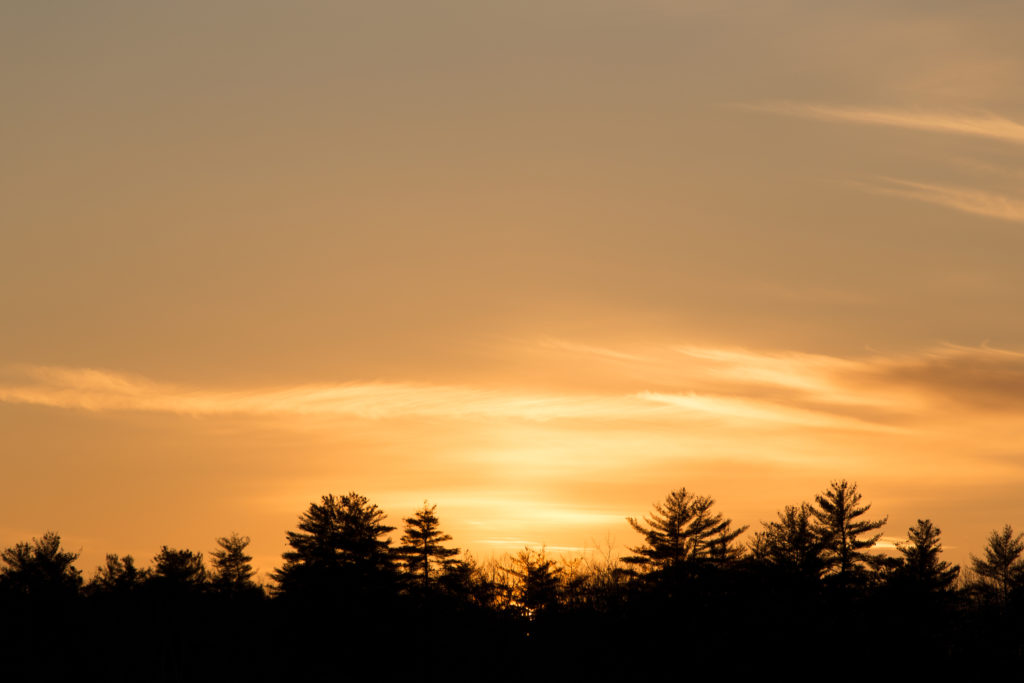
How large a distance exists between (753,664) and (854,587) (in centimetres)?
1953

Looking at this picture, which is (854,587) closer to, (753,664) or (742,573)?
(742,573)

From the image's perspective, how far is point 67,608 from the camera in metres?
84.4

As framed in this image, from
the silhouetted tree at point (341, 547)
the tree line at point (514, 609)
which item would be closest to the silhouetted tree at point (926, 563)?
the tree line at point (514, 609)

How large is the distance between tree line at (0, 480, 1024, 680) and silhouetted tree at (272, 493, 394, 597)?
0.16m

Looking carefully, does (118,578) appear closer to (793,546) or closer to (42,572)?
(42,572)

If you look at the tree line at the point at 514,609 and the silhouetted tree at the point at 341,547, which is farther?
the silhouetted tree at the point at 341,547

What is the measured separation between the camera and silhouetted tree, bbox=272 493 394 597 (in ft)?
326

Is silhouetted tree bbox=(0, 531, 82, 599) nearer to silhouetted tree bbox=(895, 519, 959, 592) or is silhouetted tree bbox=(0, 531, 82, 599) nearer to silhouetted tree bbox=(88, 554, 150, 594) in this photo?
silhouetted tree bbox=(88, 554, 150, 594)

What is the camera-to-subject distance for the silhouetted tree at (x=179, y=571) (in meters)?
94.8

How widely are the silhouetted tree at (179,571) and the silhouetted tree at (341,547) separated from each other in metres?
7.18

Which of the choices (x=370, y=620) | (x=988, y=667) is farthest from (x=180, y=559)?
(x=988, y=667)

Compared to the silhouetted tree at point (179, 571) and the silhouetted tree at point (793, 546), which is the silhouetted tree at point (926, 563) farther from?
the silhouetted tree at point (179, 571)

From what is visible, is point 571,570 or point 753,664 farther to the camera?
point 571,570

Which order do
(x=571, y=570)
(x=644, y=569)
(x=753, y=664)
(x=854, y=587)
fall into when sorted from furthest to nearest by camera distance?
(x=571, y=570) < (x=644, y=569) < (x=854, y=587) < (x=753, y=664)
